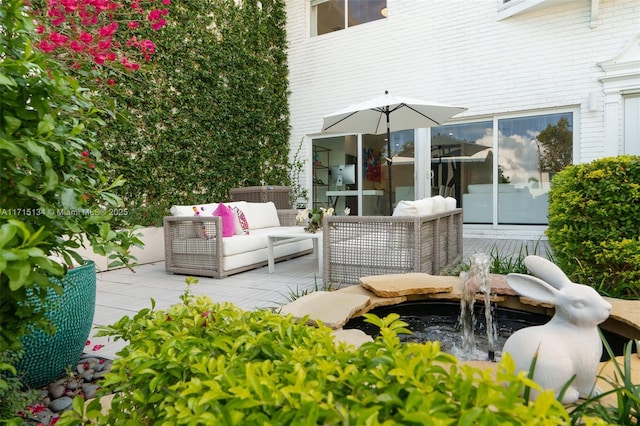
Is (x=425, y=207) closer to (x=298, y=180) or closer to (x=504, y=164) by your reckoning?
(x=504, y=164)

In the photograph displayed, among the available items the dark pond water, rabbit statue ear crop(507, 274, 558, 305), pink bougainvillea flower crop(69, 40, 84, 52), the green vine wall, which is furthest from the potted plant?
the green vine wall

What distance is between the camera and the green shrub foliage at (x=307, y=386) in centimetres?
53

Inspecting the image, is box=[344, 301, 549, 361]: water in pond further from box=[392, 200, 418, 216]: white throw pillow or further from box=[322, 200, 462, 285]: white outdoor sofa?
box=[392, 200, 418, 216]: white throw pillow

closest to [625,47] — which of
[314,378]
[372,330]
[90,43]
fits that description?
[372,330]

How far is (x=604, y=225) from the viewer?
259 cm

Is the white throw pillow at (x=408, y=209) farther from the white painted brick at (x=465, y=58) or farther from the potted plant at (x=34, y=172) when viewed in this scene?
the white painted brick at (x=465, y=58)

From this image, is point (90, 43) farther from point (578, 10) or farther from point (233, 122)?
point (578, 10)

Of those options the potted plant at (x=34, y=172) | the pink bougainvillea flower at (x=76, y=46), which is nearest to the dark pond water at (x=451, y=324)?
the potted plant at (x=34, y=172)

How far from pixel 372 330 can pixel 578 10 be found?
6.16 m

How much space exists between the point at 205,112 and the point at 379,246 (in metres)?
4.34

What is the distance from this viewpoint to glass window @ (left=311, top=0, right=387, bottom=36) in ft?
24.2

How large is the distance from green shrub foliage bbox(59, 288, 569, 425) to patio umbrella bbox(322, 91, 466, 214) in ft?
12.6

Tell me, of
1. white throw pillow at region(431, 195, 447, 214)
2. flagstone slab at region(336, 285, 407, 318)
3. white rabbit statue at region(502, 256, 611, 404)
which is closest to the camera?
white rabbit statue at region(502, 256, 611, 404)

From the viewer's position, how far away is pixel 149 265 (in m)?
5.02
